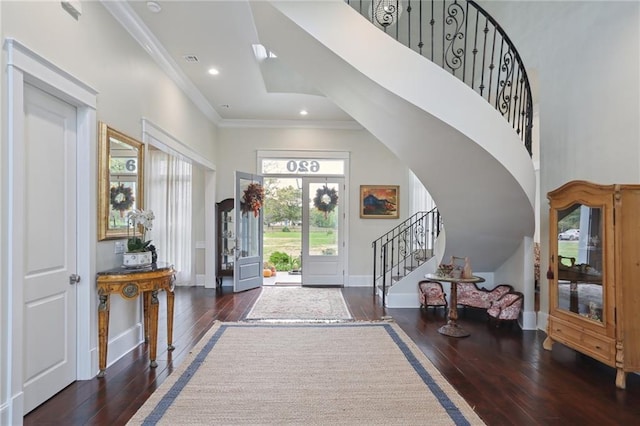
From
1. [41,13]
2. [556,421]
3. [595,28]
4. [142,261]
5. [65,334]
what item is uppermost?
[595,28]

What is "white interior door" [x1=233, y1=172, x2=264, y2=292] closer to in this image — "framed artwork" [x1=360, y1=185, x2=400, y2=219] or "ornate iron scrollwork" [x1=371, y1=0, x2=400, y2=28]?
"framed artwork" [x1=360, y1=185, x2=400, y2=219]

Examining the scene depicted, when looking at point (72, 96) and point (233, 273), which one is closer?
point (72, 96)

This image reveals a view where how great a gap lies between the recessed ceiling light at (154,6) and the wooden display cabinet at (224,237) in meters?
3.84

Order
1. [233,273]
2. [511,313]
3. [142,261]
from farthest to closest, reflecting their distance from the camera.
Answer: [233,273] → [511,313] → [142,261]

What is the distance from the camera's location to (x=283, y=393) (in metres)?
2.68

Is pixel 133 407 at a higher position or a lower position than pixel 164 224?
lower

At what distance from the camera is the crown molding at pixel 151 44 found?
329cm

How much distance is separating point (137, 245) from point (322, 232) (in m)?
4.30

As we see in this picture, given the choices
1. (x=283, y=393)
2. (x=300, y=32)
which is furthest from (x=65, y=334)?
(x=300, y=32)

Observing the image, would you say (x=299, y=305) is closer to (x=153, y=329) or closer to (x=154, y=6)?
(x=153, y=329)

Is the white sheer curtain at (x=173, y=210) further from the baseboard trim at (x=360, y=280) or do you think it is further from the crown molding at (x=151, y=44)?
the baseboard trim at (x=360, y=280)

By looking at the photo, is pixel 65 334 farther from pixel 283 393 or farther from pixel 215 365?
pixel 283 393

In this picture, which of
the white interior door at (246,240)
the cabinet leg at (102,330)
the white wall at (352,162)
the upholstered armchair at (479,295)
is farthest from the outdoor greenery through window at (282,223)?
the cabinet leg at (102,330)

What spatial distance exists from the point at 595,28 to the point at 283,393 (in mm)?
4544
